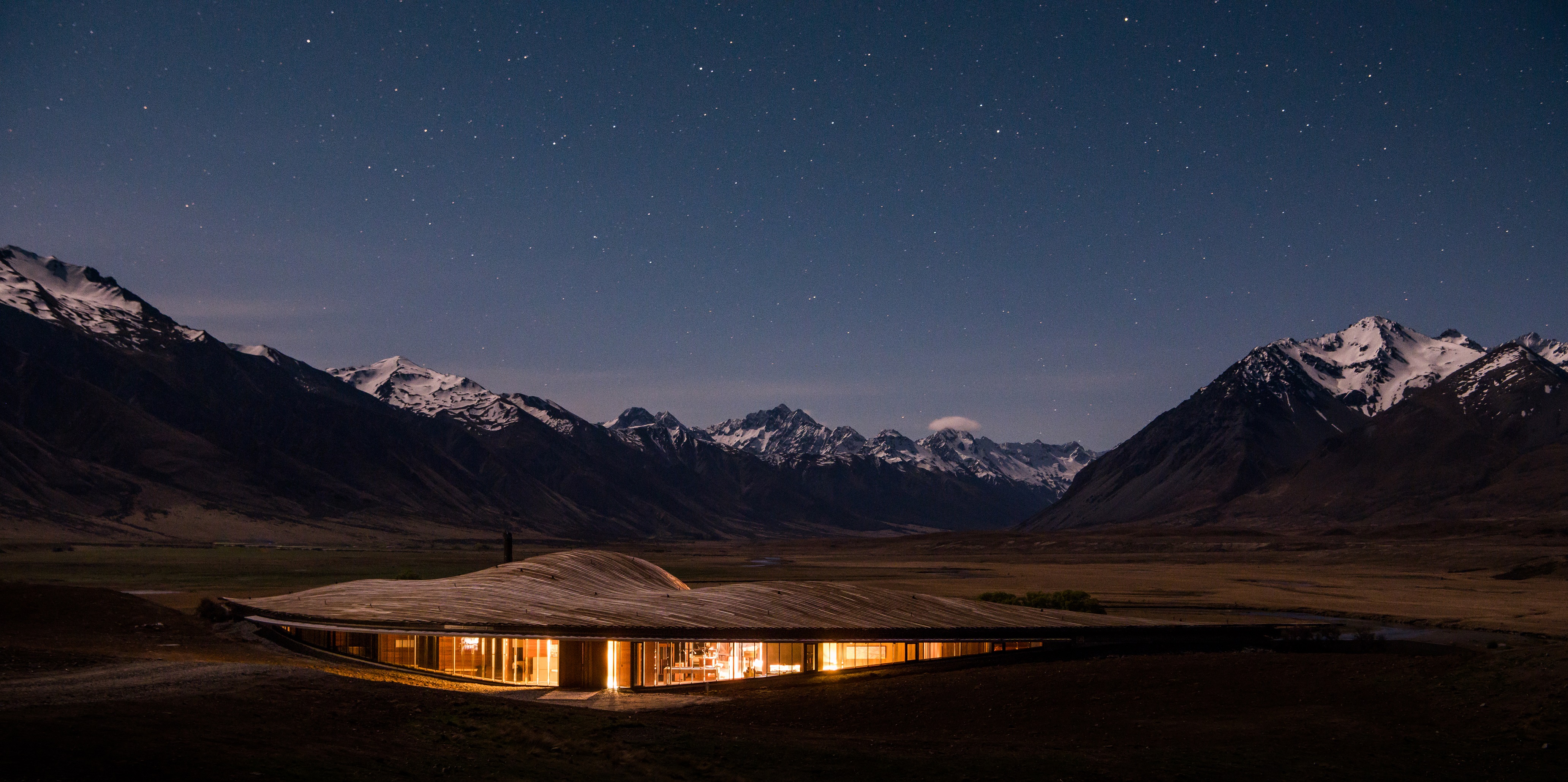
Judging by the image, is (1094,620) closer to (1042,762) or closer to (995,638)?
(995,638)

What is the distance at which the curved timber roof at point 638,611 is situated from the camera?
43.7 meters

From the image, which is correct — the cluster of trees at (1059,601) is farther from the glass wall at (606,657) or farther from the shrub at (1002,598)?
the glass wall at (606,657)

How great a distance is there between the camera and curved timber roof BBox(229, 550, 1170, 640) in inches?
1721

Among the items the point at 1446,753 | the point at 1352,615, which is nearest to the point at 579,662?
the point at 1446,753

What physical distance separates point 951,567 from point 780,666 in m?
144

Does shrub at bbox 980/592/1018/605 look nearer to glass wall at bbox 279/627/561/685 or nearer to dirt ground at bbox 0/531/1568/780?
dirt ground at bbox 0/531/1568/780

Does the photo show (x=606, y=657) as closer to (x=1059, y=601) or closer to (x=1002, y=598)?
(x=1059, y=601)

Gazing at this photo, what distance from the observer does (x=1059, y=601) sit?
70.3 m

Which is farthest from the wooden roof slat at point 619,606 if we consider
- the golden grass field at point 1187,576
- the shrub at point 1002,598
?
the golden grass field at point 1187,576

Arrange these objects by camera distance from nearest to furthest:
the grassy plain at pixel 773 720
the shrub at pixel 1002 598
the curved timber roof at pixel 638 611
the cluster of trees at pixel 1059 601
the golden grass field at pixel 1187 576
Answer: the grassy plain at pixel 773 720, the curved timber roof at pixel 638 611, the cluster of trees at pixel 1059 601, the shrub at pixel 1002 598, the golden grass field at pixel 1187 576

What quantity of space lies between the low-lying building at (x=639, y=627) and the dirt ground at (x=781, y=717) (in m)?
1.89

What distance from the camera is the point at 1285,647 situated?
53.4 m

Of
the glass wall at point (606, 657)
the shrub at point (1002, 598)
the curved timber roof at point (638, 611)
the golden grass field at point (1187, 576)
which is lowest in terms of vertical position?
the golden grass field at point (1187, 576)

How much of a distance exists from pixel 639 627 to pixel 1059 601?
3599cm
